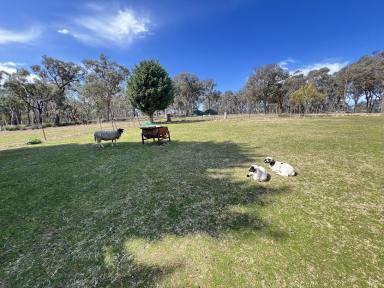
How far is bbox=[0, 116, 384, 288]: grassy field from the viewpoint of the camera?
2779 millimetres

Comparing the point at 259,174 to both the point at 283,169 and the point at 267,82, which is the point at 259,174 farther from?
the point at 267,82

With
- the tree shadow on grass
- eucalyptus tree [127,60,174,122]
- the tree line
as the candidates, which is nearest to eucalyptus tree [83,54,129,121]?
the tree line

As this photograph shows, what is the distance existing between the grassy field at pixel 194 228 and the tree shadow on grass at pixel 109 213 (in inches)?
0.8

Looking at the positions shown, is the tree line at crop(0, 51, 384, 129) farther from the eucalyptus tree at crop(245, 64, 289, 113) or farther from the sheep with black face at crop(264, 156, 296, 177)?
the sheep with black face at crop(264, 156, 296, 177)

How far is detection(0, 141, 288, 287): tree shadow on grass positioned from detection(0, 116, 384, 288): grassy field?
0.8 inches

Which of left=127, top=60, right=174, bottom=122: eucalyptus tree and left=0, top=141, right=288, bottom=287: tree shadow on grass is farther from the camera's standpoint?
left=127, top=60, right=174, bottom=122: eucalyptus tree

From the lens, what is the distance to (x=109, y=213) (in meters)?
4.39

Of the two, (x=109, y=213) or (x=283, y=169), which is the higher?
(x=283, y=169)

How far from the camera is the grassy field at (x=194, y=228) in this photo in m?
2.78

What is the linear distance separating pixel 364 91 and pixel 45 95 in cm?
8921

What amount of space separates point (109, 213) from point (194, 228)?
2011mm

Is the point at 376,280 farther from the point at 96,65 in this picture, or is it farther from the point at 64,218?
the point at 96,65

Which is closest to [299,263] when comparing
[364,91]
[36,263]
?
[36,263]

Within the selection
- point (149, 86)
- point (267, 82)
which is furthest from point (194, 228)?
point (267, 82)
